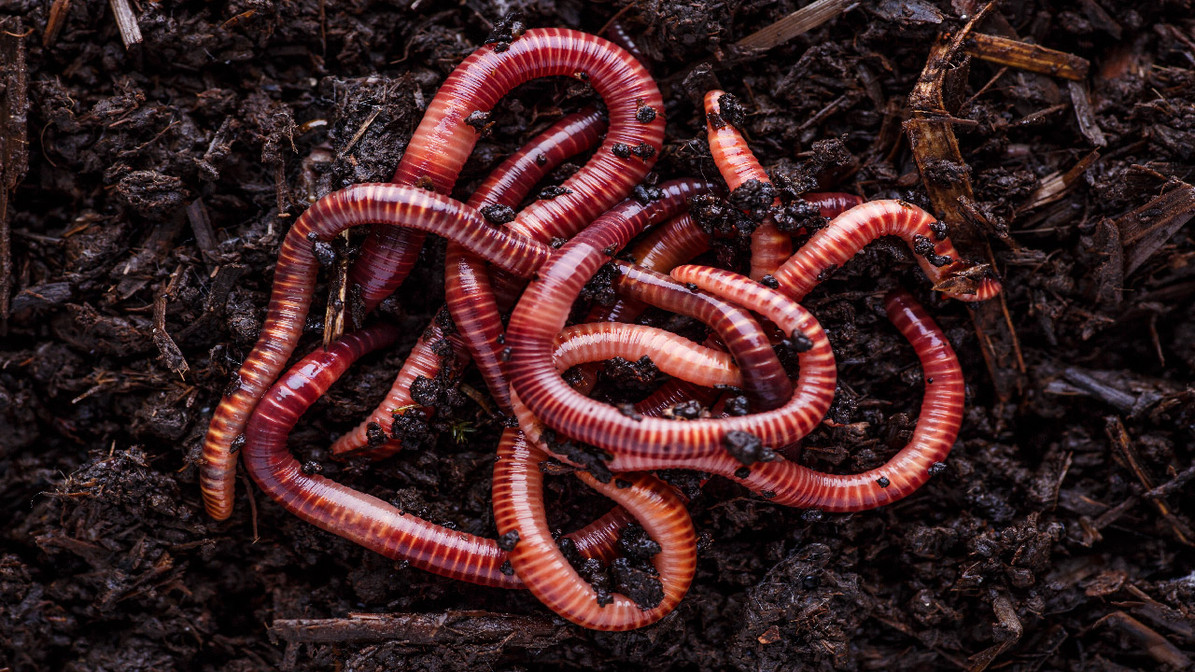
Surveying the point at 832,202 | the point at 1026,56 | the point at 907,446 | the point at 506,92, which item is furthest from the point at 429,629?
the point at 1026,56

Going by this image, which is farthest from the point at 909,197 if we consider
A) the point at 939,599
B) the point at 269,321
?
the point at 269,321

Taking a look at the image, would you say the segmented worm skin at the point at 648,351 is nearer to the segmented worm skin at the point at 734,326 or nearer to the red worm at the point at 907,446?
the segmented worm skin at the point at 734,326

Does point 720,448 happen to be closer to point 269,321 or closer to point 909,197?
point 909,197

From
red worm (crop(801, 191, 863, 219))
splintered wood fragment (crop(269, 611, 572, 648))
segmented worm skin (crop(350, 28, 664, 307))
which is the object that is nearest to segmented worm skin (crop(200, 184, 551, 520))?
segmented worm skin (crop(350, 28, 664, 307))

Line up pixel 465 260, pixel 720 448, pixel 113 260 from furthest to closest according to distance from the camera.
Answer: pixel 113 260, pixel 465 260, pixel 720 448

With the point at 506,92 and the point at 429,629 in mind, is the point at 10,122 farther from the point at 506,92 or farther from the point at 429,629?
the point at 429,629
